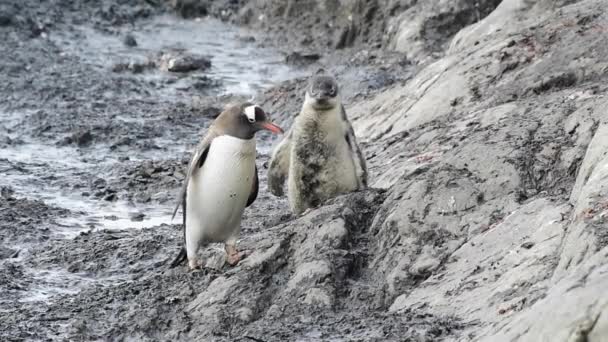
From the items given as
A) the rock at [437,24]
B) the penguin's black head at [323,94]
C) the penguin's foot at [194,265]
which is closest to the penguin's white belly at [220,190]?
the penguin's foot at [194,265]

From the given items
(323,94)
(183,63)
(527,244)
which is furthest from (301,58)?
(527,244)

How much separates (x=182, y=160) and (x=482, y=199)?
638 cm

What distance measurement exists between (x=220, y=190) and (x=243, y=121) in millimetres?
510

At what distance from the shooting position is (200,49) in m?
20.2

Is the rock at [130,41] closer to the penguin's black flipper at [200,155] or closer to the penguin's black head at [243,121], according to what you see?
the penguin's black flipper at [200,155]

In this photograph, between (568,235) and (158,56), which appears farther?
(158,56)

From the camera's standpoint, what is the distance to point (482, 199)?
735 centimetres

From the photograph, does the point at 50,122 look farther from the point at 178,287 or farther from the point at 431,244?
the point at 431,244

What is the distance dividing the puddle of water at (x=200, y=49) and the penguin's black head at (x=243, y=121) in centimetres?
906

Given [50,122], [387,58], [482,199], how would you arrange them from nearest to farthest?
[482,199], [50,122], [387,58]

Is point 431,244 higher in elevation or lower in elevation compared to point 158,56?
higher

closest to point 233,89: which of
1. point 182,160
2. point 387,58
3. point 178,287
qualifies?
point 387,58

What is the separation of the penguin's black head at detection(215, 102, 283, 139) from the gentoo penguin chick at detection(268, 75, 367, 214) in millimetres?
828

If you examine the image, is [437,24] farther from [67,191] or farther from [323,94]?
[323,94]
